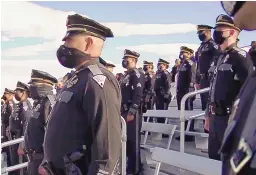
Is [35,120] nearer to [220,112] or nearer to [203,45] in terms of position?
[220,112]

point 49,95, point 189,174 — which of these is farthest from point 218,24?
point 49,95

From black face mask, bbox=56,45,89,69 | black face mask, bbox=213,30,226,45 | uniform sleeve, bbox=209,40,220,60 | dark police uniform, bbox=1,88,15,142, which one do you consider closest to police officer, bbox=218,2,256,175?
black face mask, bbox=56,45,89,69

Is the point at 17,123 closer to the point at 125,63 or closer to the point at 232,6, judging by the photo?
the point at 125,63

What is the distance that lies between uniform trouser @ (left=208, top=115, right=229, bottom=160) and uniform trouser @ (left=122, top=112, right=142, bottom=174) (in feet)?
8.27

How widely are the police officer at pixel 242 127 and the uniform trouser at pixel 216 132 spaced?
9.59 ft

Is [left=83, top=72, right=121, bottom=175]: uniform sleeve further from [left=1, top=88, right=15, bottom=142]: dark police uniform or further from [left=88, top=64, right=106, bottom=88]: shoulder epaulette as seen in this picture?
[left=1, top=88, right=15, bottom=142]: dark police uniform

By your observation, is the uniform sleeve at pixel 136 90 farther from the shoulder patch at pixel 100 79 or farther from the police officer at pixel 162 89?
the shoulder patch at pixel 100 79

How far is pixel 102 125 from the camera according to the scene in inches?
101

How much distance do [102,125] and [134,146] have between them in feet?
14.2

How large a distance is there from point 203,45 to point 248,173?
21.7 ft

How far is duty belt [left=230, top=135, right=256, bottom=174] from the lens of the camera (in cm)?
108

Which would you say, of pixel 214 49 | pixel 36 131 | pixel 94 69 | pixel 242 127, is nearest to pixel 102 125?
pixel 94 69

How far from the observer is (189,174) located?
5129 mm

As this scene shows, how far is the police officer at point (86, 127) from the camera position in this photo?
254 centimetres
